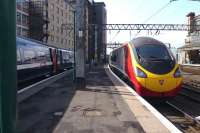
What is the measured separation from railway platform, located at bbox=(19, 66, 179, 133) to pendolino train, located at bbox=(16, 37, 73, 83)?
5.28 metres

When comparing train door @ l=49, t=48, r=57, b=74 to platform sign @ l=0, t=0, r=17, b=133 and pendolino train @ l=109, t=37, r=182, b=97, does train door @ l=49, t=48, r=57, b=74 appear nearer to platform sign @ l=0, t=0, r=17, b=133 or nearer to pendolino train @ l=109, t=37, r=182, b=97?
pendolino train @ l=109, t=37, r=182, b=97

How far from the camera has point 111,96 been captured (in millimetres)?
Result: 13539

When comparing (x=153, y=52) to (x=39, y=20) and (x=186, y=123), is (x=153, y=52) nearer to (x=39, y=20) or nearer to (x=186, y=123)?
(x=186, y=123)

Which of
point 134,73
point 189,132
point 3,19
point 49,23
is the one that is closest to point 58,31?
point 49,23

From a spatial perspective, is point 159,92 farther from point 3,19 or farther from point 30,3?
point 30,3

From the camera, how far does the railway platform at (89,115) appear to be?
25.7 ft

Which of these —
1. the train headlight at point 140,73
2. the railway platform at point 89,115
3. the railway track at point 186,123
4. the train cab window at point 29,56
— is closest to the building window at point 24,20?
the train cab window at point 29,56

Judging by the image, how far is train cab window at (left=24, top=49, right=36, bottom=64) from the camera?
1925 cm

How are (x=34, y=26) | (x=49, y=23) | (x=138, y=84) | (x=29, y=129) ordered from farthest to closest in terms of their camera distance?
1. (x=49, y=23)
2. (x=34, y=26)
3. (x=138, y=84)
4. (x=29, y=129)

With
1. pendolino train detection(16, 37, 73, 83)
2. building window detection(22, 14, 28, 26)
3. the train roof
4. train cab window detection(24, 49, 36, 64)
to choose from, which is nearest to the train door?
pendolino train detection(16, 37, 73, 83)

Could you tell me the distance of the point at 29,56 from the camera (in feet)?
67.0

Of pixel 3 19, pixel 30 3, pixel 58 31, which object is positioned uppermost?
pixel 30 3

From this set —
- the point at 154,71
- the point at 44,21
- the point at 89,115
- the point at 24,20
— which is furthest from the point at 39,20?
the point at 89,115

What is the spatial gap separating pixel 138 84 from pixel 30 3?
189 feet
